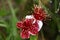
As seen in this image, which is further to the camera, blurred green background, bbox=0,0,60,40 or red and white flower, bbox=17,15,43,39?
blurred green background, bbox=0,0,60,40

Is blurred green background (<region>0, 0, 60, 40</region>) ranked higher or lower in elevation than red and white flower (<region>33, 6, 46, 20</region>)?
lower

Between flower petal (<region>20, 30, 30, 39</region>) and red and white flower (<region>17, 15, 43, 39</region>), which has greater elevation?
red and white flower (<region>17, 15, 43, 39</region>)

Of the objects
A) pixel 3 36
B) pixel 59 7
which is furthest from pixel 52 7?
pixel 3 36

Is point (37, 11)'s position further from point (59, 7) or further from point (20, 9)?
point (20, 9)

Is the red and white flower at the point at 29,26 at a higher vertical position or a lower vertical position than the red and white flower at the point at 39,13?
lower

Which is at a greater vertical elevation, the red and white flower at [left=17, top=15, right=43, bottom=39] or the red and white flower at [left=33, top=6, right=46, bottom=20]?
the red and white flower at [left=33, top=6, right=46, bottom=20]

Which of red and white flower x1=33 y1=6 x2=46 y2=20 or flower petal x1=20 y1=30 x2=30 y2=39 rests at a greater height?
red and white flower x1=33 y1=6 x2=46 y2=20

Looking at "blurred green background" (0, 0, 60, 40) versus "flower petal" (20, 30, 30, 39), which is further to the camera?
"blurred green background" (0, 0, 60, 40)

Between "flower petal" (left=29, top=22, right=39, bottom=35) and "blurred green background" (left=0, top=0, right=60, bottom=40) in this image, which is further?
"blurred green background" (left=0, top=0, right=60, bottom=40)
